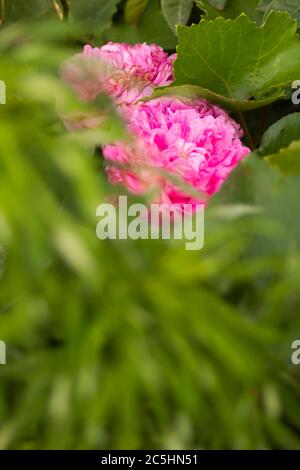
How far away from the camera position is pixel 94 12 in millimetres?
897

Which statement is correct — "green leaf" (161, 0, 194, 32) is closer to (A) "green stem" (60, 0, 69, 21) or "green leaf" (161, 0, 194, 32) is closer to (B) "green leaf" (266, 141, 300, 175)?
(A) "green stem" (60, 0, 69, 21)

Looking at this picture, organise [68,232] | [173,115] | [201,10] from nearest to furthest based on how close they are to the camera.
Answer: [68,232], [173,115], [201,10]

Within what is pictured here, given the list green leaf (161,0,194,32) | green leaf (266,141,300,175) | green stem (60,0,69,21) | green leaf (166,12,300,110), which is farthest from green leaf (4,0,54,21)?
green leaf (266,141,300,175)

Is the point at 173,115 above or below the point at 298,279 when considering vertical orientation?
above

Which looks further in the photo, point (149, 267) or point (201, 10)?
point (201, 10)

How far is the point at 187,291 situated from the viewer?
35 cm

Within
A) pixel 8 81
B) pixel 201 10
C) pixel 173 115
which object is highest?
pixel 201 10

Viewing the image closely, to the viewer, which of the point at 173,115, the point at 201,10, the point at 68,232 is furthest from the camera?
the point at 201,10

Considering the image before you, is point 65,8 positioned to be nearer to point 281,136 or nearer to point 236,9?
point 236,9

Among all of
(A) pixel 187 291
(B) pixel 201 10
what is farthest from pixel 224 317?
(B) pixel 201 10

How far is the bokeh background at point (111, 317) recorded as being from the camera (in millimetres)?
334

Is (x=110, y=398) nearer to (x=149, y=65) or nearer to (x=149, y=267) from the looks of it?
(x=149, y=267)

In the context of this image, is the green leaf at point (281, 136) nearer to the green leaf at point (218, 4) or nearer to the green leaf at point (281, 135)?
the green leaf at point (281, 135)
